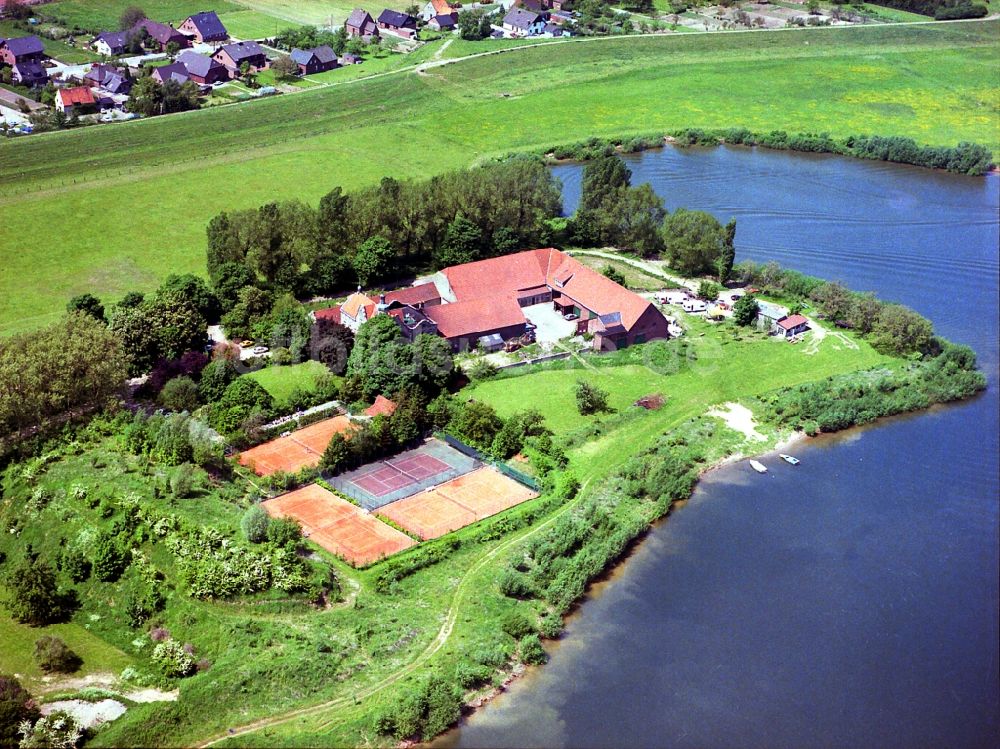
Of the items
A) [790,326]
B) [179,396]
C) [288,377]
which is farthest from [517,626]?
[790,326]

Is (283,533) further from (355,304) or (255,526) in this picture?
(355,304)

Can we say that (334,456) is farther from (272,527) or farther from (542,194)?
(542,194)

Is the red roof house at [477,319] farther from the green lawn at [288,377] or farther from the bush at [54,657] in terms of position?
the bush at [54,657]

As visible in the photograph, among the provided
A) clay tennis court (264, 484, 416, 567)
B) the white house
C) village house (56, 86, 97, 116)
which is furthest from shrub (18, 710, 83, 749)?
village house (56, 86, 97, 116)

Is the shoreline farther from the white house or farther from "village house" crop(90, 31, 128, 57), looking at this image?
"village house" crop(90, 31, 128, 57)

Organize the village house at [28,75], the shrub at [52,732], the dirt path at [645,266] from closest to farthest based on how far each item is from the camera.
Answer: the shrub at [52,732], the dirt path at [645,266], the village house at [28,75]

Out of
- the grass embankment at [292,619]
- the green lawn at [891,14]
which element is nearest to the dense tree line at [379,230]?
the grass embankment at [292,619]
